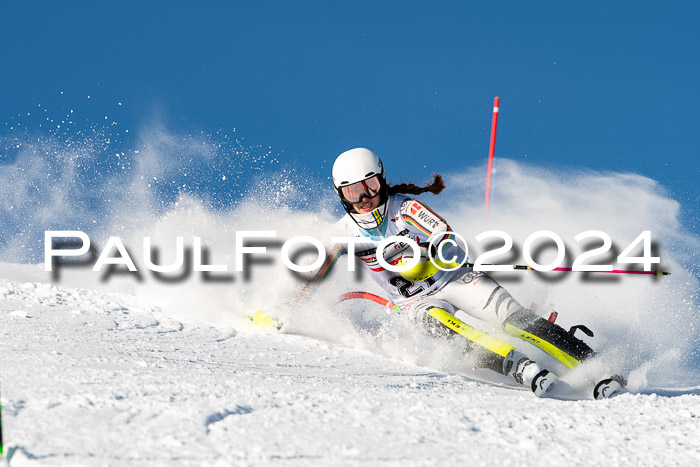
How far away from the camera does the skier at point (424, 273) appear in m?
5.09

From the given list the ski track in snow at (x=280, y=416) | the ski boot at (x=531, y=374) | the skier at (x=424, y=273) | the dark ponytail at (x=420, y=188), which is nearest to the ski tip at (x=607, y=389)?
the ski boot at (x=531, y=374)

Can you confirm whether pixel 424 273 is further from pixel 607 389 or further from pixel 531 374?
pixel 607 389

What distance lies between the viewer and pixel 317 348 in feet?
17.1

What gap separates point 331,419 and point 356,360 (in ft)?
7.07

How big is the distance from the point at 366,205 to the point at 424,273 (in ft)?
2.62

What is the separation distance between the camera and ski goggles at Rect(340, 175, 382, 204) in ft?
17.6

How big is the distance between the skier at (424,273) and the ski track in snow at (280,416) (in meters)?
0.94

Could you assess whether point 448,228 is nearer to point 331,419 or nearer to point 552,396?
point 552,396

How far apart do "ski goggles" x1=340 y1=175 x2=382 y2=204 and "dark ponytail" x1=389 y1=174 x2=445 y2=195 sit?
0.28 m

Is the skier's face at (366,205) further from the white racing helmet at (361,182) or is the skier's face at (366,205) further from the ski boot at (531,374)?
the ski boot at (531,374)

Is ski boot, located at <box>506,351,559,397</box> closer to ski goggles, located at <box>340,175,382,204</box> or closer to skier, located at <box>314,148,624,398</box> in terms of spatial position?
skier, located at <box>314,148,624,398</box>

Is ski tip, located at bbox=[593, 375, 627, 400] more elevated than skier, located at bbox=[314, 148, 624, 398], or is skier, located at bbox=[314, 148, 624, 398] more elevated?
skier, located at bbox=[314, 148, 624, 398]

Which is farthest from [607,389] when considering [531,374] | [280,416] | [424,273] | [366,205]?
[280,416]

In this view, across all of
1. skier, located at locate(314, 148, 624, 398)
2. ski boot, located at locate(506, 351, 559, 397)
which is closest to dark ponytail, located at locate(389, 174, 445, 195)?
skier, located at locate(314, 148, 624, 398)
